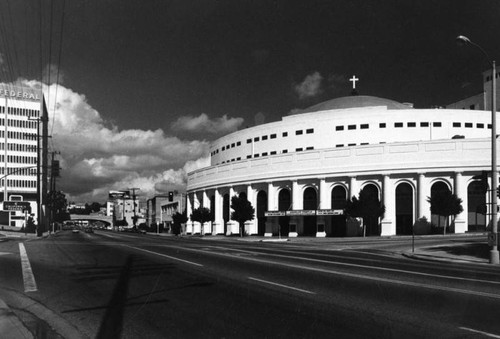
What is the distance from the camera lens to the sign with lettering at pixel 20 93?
140125 millimetres

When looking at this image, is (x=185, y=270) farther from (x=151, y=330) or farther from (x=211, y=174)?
(x=211, y=174)

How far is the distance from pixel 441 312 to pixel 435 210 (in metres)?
51.0

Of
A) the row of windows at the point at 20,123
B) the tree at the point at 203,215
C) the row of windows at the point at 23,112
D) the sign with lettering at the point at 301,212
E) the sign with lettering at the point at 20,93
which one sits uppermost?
the sign with lettering at the point at 20,93

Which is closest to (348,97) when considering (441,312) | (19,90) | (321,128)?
(321,128)

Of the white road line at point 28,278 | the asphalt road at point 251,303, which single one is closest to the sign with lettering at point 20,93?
the white road line at point 28,278

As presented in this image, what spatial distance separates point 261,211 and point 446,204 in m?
31.1

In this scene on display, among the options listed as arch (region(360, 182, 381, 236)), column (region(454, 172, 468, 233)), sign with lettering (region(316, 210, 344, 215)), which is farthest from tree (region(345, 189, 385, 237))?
column (region(454, 172, 468, 233))

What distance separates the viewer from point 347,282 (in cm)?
1305

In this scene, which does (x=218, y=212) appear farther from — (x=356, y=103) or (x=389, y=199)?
(x=389, y=199)

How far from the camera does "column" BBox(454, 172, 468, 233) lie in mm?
57656

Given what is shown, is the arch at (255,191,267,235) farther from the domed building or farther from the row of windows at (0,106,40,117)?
the row of windows at (0,106,40,117)

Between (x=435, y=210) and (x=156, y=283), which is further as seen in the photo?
(x=435, y=210)

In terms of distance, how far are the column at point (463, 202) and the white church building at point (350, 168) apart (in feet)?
0.39

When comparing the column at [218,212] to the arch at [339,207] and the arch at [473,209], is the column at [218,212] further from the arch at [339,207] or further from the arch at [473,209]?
the arch at [473,209]
